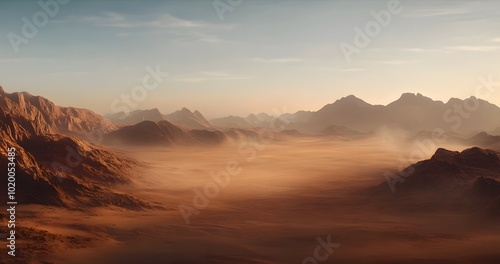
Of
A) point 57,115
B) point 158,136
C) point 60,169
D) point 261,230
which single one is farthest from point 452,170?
point 57,115

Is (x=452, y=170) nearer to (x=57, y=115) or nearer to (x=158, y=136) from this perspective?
(x=158, y=136)

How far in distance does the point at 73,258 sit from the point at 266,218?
66.9 ft

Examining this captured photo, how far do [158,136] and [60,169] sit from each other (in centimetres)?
9257

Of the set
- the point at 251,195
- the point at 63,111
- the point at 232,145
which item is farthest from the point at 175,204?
the point at 63,111

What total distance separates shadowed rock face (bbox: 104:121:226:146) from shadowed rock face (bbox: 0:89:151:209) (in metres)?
68.1

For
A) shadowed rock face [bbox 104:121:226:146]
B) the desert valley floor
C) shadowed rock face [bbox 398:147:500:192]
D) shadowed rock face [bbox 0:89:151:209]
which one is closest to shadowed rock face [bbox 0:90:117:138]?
shadowed rock face [bbox 104:121:226:146]

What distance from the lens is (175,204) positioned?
46.6m

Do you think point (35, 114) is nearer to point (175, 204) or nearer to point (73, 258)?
point (175, 204)

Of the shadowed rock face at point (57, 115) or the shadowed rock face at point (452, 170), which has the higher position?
the shadowed rock face at point (57, 115)

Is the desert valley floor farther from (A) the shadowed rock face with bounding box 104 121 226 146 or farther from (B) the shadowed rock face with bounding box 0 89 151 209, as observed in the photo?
(A) the shadowed rock face with bounding box 104 121 226 146

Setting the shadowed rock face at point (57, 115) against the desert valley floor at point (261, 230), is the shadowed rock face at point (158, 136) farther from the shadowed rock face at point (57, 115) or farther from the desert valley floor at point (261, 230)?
the desert valley floor at point (261, 230)

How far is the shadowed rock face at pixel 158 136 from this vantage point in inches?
5536

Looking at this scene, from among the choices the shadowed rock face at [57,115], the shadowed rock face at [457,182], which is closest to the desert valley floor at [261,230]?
the shadowed rock face at [457,182]

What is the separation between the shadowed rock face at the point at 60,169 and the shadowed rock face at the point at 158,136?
223 feet
